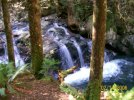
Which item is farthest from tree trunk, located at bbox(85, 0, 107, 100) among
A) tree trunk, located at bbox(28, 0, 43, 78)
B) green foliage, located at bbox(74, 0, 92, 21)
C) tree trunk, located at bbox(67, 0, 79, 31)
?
tree trunk, located at bbox(67, 0, 79, 31)

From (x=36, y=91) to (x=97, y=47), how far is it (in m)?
3.19

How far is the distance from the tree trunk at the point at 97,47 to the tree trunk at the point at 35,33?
323cm

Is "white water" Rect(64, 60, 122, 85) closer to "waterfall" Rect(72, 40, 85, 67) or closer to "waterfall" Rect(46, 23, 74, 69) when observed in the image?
"waterfall" Rect(72, 40, 85, 67)

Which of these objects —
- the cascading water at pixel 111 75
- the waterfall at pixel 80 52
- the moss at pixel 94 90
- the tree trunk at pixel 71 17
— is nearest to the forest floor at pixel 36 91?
the moss at pixel 94 90

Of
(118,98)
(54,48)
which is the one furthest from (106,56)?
(118,98)

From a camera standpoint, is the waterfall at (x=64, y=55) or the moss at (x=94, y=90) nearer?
the moss at (x=94, y=90)

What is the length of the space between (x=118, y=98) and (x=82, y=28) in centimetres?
1006

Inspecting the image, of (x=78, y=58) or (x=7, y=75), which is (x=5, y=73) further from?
(x=78, y=58)

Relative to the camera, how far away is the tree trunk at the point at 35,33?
896 centimetres

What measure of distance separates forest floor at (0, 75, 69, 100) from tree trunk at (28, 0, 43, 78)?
0.63 meters

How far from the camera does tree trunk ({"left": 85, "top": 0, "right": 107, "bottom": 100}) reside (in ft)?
19.2

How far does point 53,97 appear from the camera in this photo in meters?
8.23

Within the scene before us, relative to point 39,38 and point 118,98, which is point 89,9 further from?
point 118,98

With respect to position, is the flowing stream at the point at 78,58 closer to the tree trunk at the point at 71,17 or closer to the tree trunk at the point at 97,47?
the tree trunk at the point at 71,17
